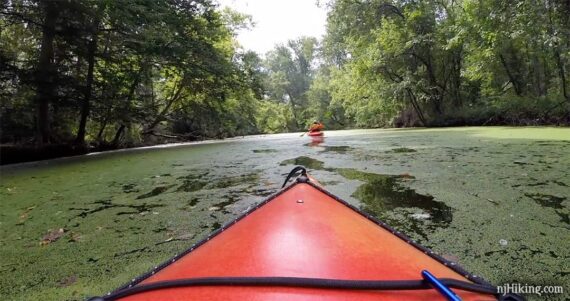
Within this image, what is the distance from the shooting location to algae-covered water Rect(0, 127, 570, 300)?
6.27 ft

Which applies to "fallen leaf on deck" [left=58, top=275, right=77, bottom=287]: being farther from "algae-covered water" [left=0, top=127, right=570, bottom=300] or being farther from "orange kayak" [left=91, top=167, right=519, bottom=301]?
"orange kayak" [left=91, top=167, right=519, bottom=301]

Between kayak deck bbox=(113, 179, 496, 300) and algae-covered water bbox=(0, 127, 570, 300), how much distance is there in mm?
754

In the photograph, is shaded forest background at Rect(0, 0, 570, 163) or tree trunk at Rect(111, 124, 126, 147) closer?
shaded forest background at Rect(0, 0, 570, 163)

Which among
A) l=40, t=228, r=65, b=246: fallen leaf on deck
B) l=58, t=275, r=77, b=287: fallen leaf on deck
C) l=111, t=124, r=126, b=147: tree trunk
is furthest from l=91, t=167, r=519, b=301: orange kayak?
l=111, t=124, r=126, b=147: tree trunk

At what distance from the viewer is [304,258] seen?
1.08 metres

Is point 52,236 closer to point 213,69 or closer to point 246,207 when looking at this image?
point 246,207

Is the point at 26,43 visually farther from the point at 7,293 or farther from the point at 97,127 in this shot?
the point at 7,293

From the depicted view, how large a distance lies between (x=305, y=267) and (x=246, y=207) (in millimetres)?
2184

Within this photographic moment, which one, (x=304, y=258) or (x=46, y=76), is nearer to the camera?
(x=304, y=258)

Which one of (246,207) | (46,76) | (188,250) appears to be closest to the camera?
(188,250)

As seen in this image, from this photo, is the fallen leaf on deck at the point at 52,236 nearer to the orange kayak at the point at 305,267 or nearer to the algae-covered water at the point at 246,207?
the algae-covered water at the point at 246,207

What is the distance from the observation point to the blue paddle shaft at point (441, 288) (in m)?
0.87

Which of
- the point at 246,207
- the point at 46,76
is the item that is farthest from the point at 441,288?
the point at 46,76

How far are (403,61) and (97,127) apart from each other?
14.2 metres
